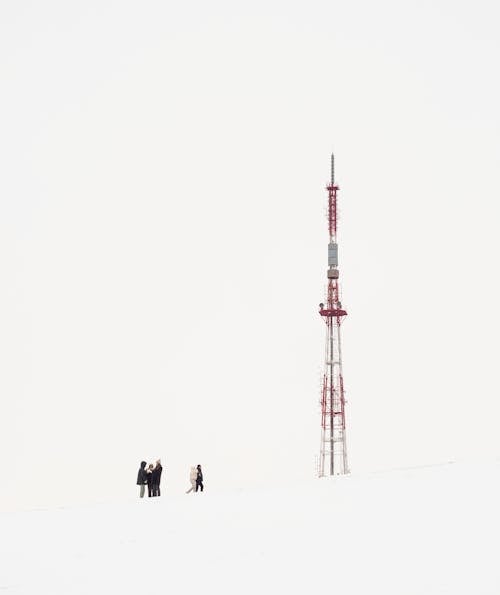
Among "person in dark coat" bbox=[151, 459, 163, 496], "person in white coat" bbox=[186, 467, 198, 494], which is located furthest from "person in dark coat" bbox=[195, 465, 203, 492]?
"person in dark coat" bbox=[151, 459, 163, 496]

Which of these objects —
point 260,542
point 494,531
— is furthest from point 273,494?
point 494,531

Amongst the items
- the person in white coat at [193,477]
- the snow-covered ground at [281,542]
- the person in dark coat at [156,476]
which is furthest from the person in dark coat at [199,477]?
the snow-covered ground at [281,542]

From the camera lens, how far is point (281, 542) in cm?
2275

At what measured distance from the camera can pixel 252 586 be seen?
19016 millimetres

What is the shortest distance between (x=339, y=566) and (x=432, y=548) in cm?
228

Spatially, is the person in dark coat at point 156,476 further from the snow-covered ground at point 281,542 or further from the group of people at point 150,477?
the snow-covered ground at point 281,542

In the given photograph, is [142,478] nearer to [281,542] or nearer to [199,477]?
[199,477]

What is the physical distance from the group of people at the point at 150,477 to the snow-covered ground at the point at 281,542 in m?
2.61

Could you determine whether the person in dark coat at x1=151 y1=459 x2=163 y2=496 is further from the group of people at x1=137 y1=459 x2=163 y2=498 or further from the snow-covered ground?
the snow-covered ground

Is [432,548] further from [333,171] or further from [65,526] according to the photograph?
[333,171]

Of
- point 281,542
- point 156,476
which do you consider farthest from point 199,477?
point 281,542

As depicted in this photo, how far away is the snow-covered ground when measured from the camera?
19156 mm

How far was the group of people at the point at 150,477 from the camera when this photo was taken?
112 feet

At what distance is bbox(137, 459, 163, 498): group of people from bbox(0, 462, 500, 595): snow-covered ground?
8.57 feet
